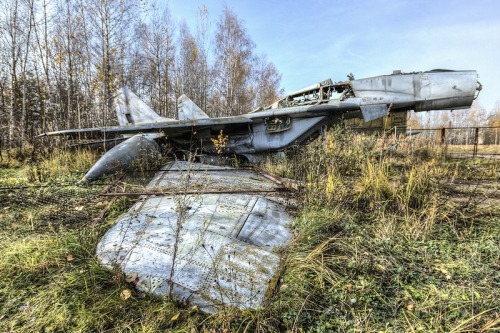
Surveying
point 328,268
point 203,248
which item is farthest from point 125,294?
point 328,268

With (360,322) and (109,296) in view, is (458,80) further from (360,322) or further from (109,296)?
(109,296)

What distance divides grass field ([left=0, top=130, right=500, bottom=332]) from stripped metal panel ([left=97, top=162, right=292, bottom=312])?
133mm

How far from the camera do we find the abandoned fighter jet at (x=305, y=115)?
20.1 ft

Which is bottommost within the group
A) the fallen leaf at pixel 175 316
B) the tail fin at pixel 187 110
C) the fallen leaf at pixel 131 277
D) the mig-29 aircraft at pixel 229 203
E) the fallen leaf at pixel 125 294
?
the fallen leaf at pixel 175 316

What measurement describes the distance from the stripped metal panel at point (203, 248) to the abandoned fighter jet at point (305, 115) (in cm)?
306

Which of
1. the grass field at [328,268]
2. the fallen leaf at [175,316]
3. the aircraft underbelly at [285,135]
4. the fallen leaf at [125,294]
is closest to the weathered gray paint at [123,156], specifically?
the grass field at [328,268]

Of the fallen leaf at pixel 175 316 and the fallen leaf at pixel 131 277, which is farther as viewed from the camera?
the fallen leaf at pixel 131 277

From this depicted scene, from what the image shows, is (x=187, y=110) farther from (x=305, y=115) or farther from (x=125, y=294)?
(x=125, y=294)

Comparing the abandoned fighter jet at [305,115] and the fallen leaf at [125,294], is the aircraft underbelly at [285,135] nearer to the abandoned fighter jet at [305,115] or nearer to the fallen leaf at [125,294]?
the abandoned fighter jet at [305,115]

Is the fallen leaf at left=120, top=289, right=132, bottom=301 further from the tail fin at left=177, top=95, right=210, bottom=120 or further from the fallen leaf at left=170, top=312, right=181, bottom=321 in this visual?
the tail fin at left=177, top=95, right=210, bottom=120

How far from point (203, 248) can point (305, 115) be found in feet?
20.1

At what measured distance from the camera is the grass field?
1741 millimetres

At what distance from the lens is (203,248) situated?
8.38 feet

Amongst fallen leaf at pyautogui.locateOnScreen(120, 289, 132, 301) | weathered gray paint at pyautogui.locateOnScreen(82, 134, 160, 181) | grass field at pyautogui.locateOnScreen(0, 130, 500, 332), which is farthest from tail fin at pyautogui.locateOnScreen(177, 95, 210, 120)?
fallen leaf at pyautogui.locateOnScreen(120, 289, 132, 301)
